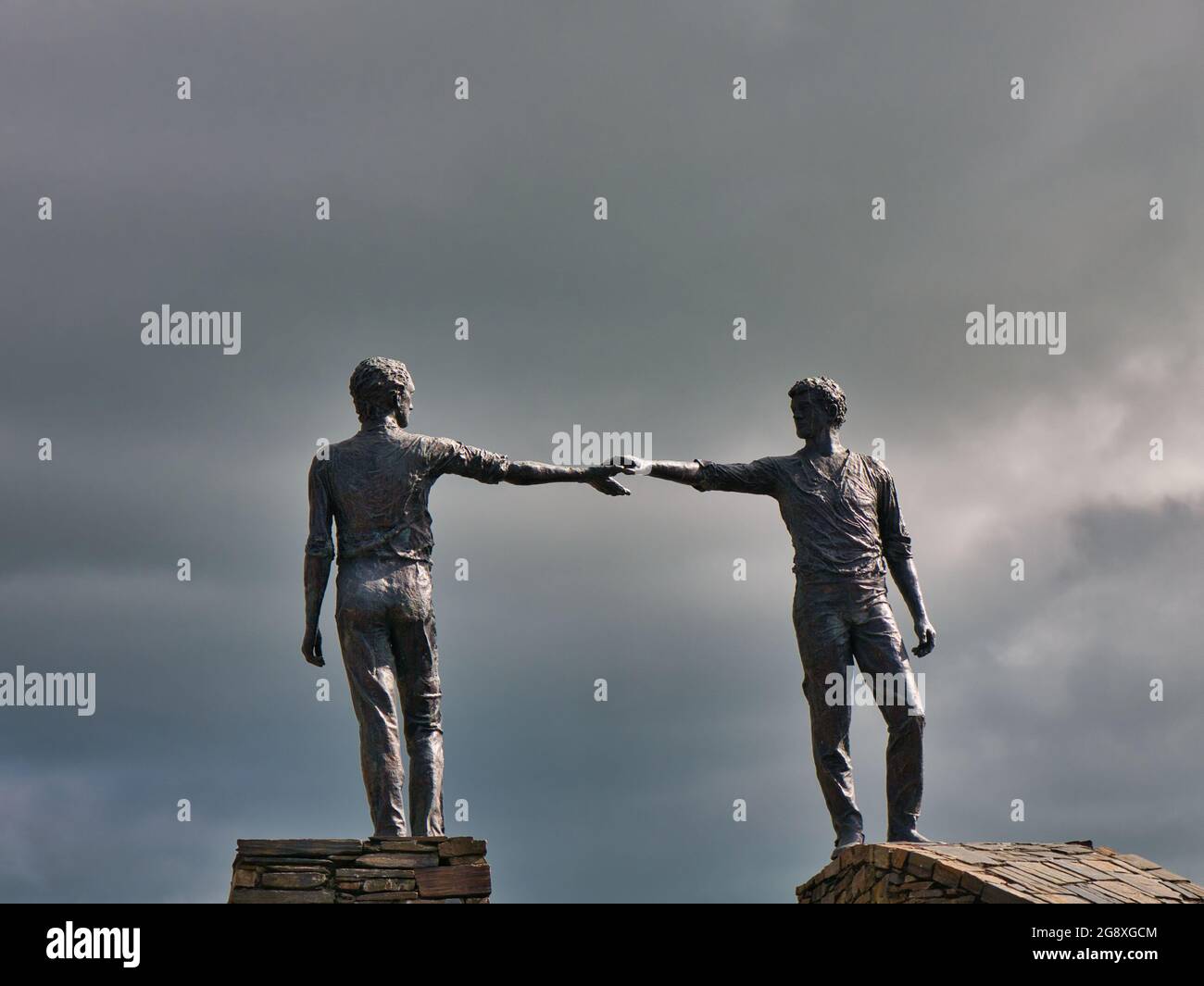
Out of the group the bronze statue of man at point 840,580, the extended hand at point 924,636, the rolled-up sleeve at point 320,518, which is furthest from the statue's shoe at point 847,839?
the rolled-up sleeve at point 320,518

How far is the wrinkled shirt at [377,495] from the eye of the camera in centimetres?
1850

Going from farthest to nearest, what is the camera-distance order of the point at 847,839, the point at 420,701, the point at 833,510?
the point at 833,510
the point at 847,839
the point at 420,701

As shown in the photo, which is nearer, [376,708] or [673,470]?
[376,708]

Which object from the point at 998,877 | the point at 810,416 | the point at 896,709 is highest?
the point at 810,416

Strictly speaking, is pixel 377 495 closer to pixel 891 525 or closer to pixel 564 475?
pixel 564 475

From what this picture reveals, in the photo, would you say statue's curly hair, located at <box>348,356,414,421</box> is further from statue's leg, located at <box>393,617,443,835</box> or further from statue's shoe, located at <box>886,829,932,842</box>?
statue's shoe, located at <box>886,829,932,842</box>

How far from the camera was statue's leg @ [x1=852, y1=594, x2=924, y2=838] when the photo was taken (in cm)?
1930

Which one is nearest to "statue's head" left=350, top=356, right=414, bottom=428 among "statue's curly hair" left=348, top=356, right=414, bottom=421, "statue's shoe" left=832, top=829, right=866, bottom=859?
"statue's curly hair" left=348, top=356, right=414, bottom=421

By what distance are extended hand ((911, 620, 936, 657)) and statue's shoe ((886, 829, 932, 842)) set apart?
1728mm

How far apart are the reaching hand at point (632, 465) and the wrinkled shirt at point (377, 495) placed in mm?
1780

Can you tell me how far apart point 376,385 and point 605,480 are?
2.40m

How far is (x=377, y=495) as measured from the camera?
18.5 meters

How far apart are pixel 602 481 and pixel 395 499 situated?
2254 millimetres

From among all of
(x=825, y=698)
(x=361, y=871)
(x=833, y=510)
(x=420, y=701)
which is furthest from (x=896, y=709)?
(x=361, y=871)
